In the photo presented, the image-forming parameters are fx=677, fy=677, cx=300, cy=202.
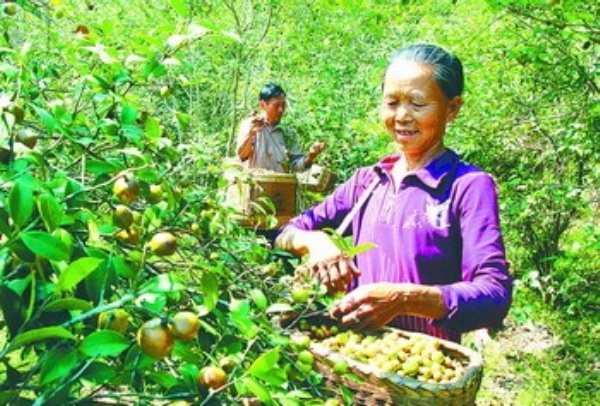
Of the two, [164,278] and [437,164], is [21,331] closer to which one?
[164,278]

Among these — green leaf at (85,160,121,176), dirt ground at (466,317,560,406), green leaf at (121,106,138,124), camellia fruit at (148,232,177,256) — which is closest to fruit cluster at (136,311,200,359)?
camellia fruit at (148,232,177,256)

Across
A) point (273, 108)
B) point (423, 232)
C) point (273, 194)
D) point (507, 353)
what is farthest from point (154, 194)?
point (273, 108)

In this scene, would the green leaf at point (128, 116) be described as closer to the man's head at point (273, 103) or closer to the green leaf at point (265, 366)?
the green leaf at point (265, 366)

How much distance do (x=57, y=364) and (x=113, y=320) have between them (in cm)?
9

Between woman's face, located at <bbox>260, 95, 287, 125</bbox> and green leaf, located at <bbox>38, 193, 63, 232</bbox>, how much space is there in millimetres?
5112

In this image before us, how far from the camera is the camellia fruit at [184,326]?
772 millimetres

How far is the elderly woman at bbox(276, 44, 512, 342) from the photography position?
148 cm

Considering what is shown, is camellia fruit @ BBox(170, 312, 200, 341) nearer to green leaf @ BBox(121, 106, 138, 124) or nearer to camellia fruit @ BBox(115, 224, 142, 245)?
camellia fruit @ BBox(115, 224, 142, 245)

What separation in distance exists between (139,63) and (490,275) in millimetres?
900

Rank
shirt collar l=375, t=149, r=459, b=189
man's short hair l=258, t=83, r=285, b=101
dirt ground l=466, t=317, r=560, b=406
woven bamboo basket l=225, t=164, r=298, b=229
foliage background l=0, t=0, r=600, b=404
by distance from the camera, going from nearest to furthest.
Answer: foliage background l=0, t=0, r=600, b=404 < shirt collar l=375, t=149, r=459, b=189 < dirt ground l=466, t=317, r=560, b=406 < woven bamboo basket l=225, t=164, r=298, b=229 < man's short hair l=258, t=83, r=285, b=101

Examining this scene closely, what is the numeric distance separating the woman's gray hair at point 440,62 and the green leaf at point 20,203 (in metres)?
1.23

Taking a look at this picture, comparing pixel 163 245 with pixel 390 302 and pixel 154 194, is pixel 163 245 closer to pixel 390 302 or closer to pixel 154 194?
pixel 154 194

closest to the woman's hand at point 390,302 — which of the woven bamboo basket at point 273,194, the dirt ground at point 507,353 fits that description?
the dirt ground at point 507,353

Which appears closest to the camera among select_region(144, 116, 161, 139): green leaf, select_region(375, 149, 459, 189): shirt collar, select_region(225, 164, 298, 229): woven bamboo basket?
select_region(144, 116, 161, 139): green leaf
